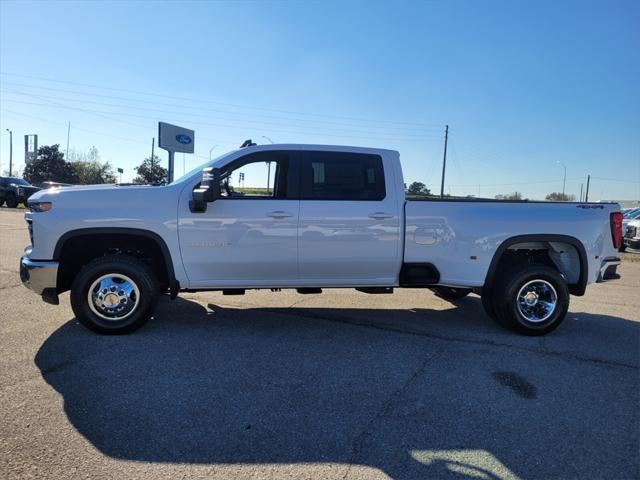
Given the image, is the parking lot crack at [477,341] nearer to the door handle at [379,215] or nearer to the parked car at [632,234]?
the door handle at [379,215]

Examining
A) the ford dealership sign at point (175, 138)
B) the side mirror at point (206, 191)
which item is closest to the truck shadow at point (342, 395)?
the side mirror at point (206, 191)

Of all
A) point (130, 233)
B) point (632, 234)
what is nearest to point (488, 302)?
point (130, 233)

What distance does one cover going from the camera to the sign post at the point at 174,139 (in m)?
31.8

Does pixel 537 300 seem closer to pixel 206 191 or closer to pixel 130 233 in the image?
Answer: pixel 206 191

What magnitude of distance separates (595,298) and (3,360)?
8.36 metres

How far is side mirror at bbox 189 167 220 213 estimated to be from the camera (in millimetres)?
4887

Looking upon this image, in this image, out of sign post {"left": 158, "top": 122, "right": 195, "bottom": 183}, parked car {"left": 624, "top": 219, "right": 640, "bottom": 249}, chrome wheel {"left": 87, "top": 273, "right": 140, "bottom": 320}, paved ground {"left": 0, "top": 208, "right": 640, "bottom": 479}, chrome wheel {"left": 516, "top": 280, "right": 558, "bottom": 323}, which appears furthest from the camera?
sign post {"left": 158, "top": 122, "right": 195, "bottom": 183}

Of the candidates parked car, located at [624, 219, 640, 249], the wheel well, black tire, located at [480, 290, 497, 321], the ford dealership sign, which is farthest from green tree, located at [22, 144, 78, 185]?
black tire, located at [480, 290, 497, 321]

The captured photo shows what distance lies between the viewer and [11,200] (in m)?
28.3

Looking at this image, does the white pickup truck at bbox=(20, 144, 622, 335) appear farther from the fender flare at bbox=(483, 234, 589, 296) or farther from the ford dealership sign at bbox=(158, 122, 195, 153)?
the ford dealership sign at bbox=(158, 122, 195, 153)

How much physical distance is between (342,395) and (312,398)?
0.24m

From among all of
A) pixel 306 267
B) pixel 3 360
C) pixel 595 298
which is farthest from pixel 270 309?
pixel 595 298

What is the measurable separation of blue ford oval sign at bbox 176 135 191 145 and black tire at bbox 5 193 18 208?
10713mm

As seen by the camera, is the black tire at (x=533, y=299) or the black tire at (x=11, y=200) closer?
the black tire at (x=533, y=299)
